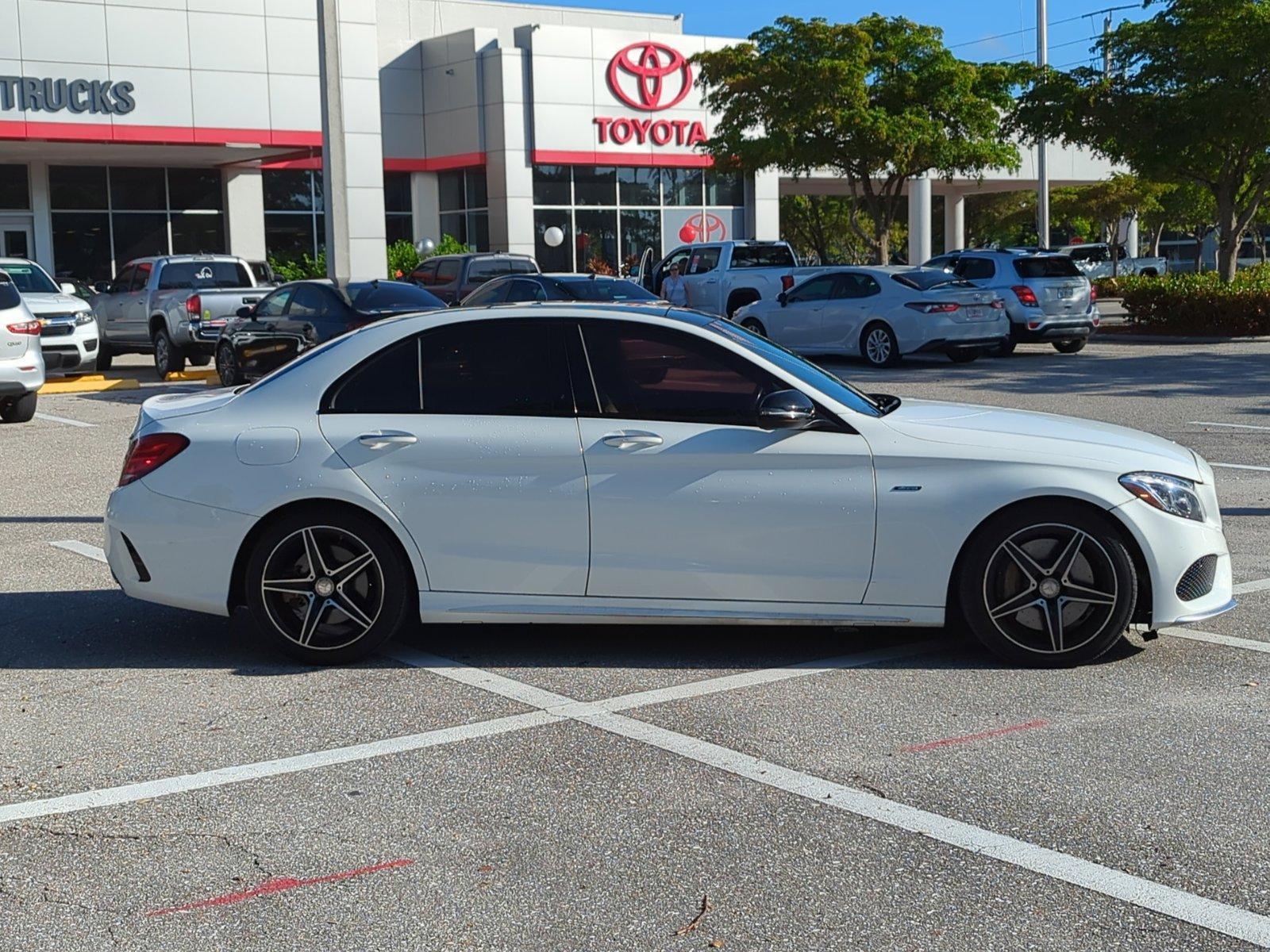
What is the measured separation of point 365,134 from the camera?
126 feet

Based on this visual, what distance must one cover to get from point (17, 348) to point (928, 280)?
13313 millimetres

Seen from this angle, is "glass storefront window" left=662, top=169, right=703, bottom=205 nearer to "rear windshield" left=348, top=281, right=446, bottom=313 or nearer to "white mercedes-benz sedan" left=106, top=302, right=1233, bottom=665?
"rear windshield" left=348, top=281, right=446, bottom=313

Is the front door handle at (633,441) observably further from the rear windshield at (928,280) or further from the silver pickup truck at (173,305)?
the rear windshield at (928,280)

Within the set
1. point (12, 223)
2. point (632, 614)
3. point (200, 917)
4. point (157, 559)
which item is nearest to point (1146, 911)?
point (200, 917)

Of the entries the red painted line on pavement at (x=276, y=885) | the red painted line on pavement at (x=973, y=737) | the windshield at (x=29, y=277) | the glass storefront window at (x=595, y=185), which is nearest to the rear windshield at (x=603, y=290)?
the windshield at (x=29, y=277)

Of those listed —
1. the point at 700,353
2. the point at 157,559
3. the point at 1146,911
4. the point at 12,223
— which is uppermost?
the point at 12,223

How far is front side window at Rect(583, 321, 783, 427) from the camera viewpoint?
6.70 meters

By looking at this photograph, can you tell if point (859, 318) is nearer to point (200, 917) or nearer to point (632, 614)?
point (632, 614)

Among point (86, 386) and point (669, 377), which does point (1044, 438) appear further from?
point (86, 386)

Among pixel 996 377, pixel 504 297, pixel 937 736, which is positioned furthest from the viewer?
pixel 504 297

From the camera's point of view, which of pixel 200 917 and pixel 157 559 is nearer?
pixel 200 917

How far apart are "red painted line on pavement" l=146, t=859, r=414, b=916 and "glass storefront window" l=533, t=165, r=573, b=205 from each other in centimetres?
4052

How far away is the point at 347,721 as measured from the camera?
6.00 metres

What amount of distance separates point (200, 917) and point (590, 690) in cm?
241
